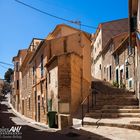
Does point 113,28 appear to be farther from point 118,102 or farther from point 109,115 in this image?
point 109,115

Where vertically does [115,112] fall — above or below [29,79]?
below

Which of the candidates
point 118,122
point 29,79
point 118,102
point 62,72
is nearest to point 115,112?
point 118,102

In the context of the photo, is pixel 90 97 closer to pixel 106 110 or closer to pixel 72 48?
pixel 106 110

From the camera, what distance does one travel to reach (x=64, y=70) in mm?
19969

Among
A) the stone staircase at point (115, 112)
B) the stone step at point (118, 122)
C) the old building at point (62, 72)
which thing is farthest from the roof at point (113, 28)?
the stone step at point (118, 122)

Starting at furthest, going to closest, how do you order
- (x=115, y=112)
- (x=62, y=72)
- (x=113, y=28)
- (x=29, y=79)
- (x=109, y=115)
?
(x=113, y=28) → (x=29, y=79) → (x=62, y=72) → (x=115, y=112) → (x=109, y=115)

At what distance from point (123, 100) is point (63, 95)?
12.2 feet

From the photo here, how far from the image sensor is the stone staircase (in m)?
13.7

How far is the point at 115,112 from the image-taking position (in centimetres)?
1622

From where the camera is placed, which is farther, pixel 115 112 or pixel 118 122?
pixel 115 112

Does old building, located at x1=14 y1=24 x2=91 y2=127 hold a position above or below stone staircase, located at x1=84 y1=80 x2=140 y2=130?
above

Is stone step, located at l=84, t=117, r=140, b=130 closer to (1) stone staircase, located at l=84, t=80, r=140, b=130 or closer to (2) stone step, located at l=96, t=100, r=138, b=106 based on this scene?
(1) stone staircase, located at l=84, t=80, r=140, b=130

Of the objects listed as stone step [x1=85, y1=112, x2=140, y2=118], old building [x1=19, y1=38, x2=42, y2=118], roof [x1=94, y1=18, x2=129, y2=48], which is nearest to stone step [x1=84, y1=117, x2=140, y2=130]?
stone step [x1=85, y1=112, x2=140, y2=118]

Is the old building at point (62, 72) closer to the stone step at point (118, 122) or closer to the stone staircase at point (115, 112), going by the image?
the stone staircase at point (115, 112)
